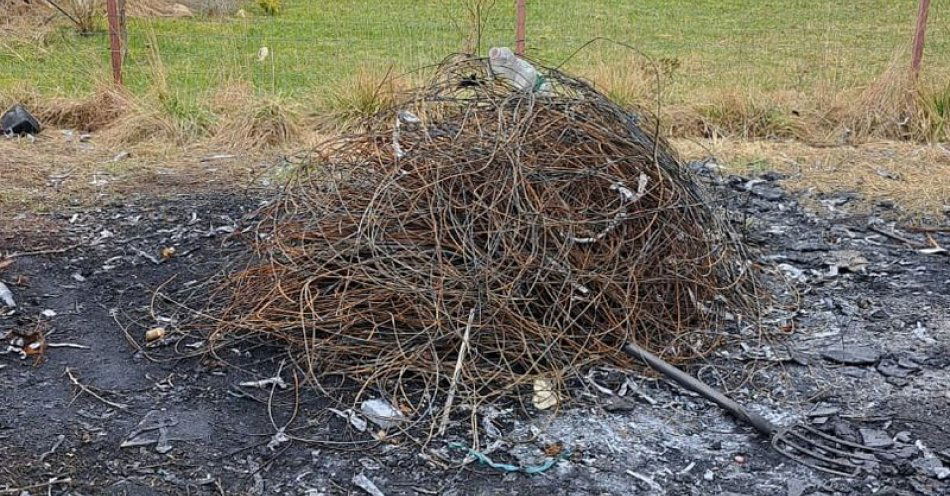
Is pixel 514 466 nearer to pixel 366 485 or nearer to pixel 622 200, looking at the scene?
pixel 366 485

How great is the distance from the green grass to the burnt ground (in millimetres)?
3488

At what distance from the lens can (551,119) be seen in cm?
448

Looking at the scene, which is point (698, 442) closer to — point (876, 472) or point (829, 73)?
point (876, 472)

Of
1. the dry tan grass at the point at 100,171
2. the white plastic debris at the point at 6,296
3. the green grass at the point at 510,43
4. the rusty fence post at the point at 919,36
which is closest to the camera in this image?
the white plastic debris at the point at 6,296

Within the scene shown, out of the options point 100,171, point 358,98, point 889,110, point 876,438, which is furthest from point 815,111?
point 100,171

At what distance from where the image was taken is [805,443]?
3406mm

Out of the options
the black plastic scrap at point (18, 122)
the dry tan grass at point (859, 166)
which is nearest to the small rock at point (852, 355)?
the dry tan grass at point (859, 166)

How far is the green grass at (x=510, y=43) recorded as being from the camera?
28.8ft

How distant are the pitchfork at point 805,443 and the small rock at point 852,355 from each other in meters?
0.61

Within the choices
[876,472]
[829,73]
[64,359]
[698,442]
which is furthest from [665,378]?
[829,73]

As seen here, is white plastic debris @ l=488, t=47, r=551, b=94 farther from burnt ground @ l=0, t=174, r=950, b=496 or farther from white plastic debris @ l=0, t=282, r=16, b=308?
white plastic debris @ l=0, t=282, r=16, b=308

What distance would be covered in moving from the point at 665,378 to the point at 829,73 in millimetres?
5818

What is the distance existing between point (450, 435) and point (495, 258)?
2.83 feet

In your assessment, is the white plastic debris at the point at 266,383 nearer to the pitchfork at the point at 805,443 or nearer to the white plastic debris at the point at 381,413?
the white plastic debris at the point at 381,413
